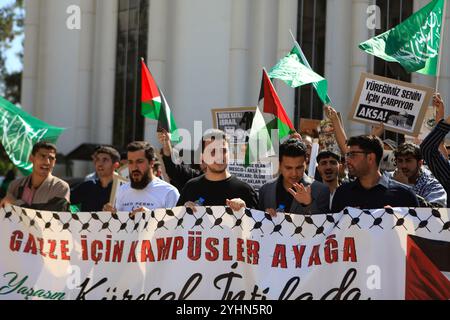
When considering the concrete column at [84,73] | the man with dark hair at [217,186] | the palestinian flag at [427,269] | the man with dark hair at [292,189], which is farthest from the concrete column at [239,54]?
the palestinian flag at [427,269]

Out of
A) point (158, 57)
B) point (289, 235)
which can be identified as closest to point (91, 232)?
point (289, 235)

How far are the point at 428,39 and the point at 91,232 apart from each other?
475cm

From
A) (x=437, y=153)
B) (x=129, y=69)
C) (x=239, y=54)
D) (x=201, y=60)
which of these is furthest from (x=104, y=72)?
(x=437, y=153)

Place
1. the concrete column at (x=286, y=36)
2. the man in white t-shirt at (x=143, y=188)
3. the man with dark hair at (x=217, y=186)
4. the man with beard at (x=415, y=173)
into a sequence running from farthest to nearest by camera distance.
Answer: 1. the concrete column at (x=286, y=36)
2. the man with beard at (x=415, y=173)
3. the man in white t-shirt at (x=143, y=188)
4. the man with dark hair at (x=217, y=186)

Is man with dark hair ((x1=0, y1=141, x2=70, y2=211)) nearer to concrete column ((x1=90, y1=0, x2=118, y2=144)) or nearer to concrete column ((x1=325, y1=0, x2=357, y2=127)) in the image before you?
concrete column ((x1=325, y1=0, x2=357, y2=127))

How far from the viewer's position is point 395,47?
942 centimetres

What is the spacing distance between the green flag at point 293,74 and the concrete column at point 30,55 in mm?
13484

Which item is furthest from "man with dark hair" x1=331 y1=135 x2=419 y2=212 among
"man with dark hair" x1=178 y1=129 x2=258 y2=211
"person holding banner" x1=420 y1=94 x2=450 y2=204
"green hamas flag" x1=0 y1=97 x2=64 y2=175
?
"green hamas flag" x1=0 y1=97 x2=64 y2=175

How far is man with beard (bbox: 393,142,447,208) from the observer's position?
8039 millimetres

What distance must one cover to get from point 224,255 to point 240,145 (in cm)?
296

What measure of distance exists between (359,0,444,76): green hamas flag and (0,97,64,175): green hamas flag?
12.6 ft

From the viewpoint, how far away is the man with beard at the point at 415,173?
804 centimetres

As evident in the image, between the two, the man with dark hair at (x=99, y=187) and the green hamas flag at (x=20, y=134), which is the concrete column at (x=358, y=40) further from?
→ the green hamas flag at (x=20, y=134)

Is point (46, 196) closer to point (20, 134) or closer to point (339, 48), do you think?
point (20, 134)
